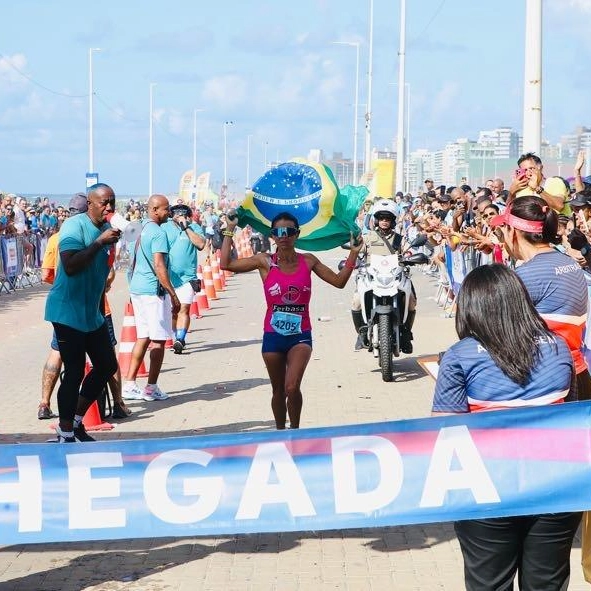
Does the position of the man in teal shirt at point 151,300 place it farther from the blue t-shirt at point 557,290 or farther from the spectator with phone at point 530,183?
the blue t-shirt at point 557,290

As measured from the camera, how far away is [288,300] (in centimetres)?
821

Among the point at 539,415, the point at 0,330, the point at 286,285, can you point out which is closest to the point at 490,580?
the point at 539,415

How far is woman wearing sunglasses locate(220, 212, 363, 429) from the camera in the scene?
26.8 ft

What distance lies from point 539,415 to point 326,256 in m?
39.0

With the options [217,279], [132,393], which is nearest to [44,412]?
[132,393]

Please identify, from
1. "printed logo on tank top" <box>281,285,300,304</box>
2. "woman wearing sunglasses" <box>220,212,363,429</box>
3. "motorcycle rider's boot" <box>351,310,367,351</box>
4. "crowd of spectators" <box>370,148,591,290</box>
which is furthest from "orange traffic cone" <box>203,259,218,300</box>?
"printed logo on tank top" <box>281,285,300,304</box>

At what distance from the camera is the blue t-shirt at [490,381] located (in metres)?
4.47

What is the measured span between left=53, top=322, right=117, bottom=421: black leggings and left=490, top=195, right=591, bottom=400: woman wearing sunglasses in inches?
139

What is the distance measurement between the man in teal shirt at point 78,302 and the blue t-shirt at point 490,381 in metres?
4.20

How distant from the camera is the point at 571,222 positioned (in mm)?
11125

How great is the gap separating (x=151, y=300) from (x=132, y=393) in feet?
3.14

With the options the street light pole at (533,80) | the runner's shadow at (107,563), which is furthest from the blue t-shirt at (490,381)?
the street light pole at (533,80)

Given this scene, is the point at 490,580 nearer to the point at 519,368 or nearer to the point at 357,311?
the point at 519,368

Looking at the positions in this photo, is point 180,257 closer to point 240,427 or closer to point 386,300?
point 386,300
